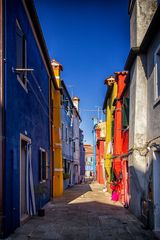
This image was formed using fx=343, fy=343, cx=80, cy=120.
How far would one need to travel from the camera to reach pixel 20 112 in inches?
380

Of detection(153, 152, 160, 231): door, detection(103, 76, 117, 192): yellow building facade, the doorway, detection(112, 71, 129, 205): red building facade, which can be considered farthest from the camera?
detection(103, 76, 117, 192): yellow building facade

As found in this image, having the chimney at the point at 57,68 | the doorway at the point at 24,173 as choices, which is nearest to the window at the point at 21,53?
the doorway at the point at 24,173

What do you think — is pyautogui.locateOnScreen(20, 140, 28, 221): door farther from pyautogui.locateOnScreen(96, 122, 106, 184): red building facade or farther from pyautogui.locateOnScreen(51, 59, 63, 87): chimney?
pyautogui.locateOnScreen(96, 122, 106, 184): red building facade

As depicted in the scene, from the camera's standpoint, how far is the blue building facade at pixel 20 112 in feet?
26.2

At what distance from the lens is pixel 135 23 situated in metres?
11.6

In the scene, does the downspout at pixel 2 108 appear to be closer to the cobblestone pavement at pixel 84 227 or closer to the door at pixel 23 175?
the cobblestone pavement at pixel 84 227

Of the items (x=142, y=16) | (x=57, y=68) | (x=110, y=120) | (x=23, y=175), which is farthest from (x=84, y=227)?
(x=57, y=68)

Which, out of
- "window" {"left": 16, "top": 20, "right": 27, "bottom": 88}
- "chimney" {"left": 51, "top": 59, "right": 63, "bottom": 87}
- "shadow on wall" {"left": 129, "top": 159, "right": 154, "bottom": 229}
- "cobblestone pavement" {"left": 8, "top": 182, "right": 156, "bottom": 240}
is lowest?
"cobblestone pavement" {"left": 8, "top": 182, "right": 156, "bottom": 240}

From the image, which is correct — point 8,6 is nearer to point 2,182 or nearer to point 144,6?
point 2,182

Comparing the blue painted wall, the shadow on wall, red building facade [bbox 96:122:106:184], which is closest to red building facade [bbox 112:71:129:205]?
the shadow on wall

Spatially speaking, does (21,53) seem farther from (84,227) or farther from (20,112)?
(84,227)

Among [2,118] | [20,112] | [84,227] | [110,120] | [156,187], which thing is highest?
[110,120]

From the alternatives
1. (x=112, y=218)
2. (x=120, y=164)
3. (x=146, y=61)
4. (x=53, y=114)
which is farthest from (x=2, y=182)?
(x=53, y=114)

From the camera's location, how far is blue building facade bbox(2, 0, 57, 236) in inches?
314
